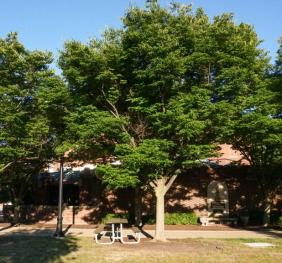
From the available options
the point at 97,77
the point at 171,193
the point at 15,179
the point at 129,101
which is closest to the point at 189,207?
the point at 171,193

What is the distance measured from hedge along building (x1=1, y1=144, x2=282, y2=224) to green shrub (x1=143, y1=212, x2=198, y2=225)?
4.03 feet

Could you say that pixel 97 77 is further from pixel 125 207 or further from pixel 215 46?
pixel 125 207

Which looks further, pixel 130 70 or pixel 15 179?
pixel 15 179

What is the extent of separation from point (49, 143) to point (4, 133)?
2704 mm

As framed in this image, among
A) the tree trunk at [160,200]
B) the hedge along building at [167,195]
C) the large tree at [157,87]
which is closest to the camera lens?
the large tree at [157,87]

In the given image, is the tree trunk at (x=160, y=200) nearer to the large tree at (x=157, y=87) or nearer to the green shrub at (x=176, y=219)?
the large tree at (x=157, y=87)

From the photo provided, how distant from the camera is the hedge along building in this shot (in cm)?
2711

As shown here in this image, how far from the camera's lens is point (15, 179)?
83.4 ft

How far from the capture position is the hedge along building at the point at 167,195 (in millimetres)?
27109

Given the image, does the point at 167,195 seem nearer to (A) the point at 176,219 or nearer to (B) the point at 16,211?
(A) the point at 176,219

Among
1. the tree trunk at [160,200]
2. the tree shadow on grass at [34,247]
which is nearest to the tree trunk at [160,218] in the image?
the tree trunk at [160,200]

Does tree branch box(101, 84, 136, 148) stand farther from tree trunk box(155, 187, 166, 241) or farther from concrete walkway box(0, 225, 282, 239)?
concrete walkway box(0, 225, 282, 239)

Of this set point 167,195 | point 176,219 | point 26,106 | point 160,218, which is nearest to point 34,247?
point 160,218

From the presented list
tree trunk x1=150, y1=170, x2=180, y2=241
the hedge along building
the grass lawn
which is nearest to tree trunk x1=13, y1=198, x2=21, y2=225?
the hedge along building
